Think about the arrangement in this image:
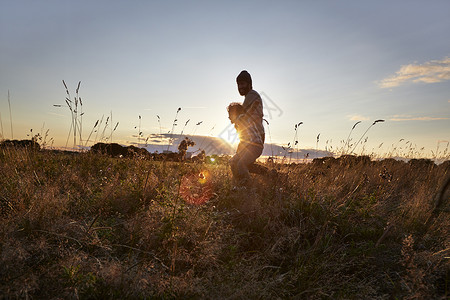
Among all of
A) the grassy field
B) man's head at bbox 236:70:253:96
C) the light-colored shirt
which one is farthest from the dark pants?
man's head at bbox 236:70:253:96

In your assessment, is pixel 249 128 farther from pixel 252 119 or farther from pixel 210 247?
pixel 210 247

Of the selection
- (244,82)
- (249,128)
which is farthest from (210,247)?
(244,82)

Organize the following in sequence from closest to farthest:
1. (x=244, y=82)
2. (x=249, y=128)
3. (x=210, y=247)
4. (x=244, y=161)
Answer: (x=210, y=247) → (x=244, y=161) → (x=249, y=128) → (x=244, y=82)

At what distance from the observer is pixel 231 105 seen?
6.20 m

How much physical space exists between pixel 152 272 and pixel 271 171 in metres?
3.44

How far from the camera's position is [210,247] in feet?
9.44

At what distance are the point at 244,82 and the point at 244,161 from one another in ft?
5.66

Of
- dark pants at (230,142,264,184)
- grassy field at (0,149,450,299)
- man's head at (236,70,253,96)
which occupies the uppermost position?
man's head at (236,70,253,96)

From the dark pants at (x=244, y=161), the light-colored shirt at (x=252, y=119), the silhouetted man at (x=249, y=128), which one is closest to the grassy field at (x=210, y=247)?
the dark pants at (x=244, y=161)

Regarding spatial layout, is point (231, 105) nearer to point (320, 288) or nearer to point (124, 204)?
point (124, 204)

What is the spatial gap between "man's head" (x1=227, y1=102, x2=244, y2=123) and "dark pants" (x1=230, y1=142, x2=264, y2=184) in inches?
23.7

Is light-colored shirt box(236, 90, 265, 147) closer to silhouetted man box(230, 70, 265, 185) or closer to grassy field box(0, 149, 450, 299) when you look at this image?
silhouetted man box(230, 70, 265, 185)

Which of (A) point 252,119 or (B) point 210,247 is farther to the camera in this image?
(A) point 252,119

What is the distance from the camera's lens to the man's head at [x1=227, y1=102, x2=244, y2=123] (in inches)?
237
